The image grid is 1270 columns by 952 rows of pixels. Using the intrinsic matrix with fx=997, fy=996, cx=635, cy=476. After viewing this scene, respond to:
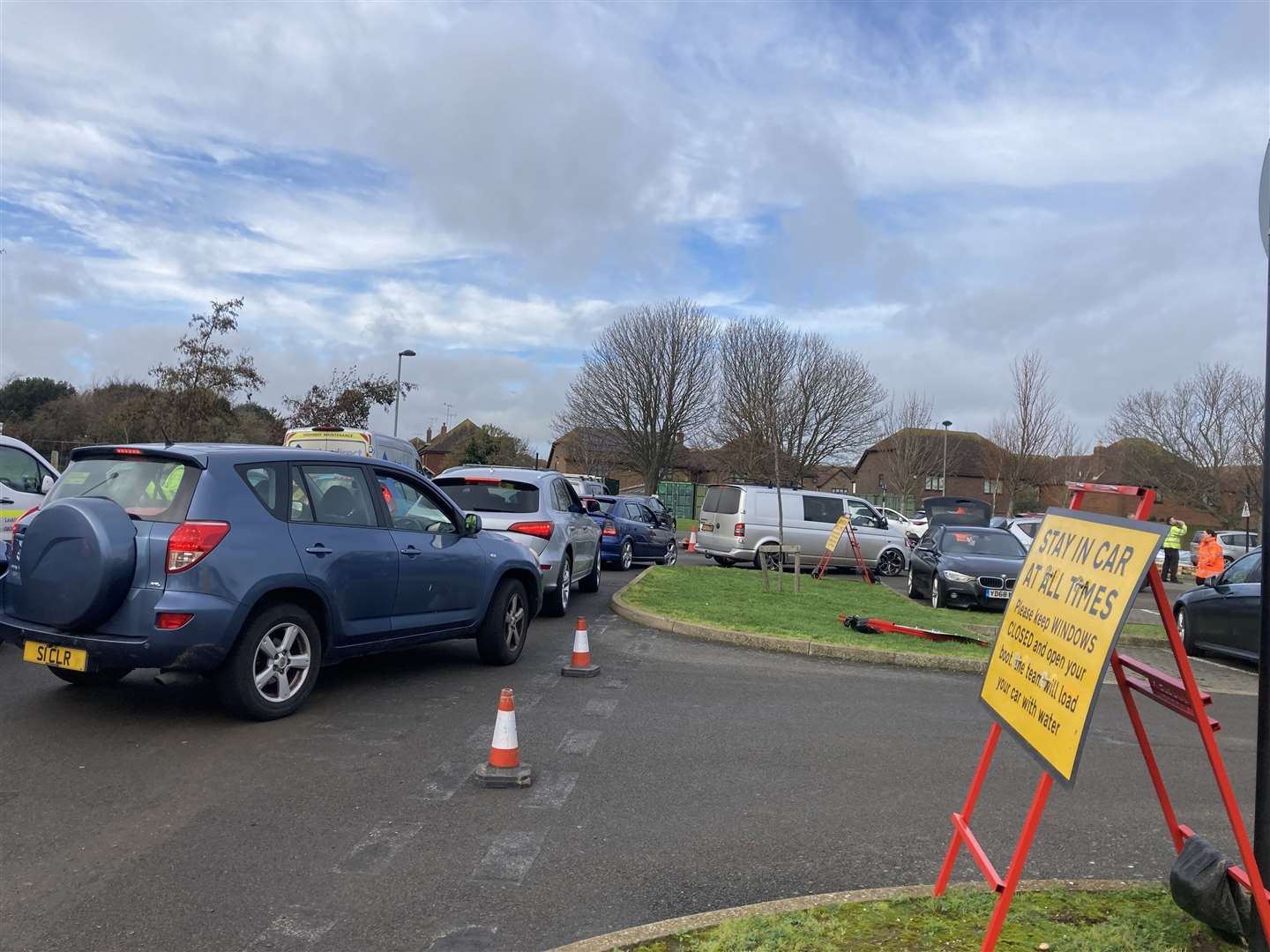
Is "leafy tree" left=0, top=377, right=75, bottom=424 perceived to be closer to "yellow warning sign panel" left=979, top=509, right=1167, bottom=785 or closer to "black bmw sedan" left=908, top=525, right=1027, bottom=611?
"black bmw sedan" left=908, top=525, right=1027, bottom=611

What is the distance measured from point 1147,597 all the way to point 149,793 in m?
20.3

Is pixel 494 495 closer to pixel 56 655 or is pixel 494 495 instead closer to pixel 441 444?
pixel 56 655

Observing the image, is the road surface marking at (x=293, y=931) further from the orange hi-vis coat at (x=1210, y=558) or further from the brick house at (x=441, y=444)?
the brick house at (x=441, y=444)

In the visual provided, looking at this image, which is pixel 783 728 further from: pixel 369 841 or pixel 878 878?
pixel 369 841

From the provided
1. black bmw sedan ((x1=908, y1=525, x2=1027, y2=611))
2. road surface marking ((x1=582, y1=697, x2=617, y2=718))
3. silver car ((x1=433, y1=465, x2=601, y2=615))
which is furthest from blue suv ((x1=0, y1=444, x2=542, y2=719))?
black bmw sedan ((x1=908, y1=525, x2=1027, y2=611))

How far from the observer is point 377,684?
7.76 metres

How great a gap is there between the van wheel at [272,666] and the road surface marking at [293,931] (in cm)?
265

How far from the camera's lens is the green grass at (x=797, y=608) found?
10.7 meters

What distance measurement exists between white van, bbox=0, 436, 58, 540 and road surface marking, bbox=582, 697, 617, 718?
6333 millimetres

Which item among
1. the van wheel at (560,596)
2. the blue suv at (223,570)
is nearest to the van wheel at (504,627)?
the blue suv at (223,570)

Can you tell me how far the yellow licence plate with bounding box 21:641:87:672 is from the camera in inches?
230

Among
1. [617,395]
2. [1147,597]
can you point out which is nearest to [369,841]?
[1147,597]

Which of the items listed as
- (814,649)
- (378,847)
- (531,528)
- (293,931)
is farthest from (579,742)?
(531,528)

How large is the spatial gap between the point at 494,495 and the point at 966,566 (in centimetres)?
788
